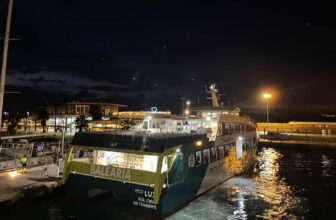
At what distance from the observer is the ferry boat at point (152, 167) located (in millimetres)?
10273

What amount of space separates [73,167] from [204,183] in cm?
625

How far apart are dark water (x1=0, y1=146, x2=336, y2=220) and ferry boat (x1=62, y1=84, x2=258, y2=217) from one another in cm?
66

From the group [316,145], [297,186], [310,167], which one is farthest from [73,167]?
[316,145]

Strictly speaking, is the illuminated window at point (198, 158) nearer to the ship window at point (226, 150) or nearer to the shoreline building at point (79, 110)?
the ship window at point (226, 150)

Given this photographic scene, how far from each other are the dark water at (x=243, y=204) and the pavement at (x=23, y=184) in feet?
1.46

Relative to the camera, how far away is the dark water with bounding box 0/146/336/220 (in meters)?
11.5

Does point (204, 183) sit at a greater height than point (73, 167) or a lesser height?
lesser

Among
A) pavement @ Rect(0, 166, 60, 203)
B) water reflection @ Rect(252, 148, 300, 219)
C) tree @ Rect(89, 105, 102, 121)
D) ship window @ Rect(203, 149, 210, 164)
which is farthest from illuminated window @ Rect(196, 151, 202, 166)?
Result: tree @ Rect(89, 105, 102, 121)

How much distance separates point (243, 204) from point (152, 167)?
4886 millimetres

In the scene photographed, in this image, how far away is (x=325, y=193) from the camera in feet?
51.9

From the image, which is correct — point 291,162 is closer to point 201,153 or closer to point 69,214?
point 201,153

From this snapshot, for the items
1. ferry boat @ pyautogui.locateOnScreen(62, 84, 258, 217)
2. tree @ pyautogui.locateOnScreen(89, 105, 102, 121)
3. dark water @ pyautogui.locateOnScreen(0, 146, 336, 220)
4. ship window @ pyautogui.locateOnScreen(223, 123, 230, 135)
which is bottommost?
dark water @ pyautogui.locateOnScreen(0, 146, 336, 220)

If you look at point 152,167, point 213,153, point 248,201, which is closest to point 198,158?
point 213,153

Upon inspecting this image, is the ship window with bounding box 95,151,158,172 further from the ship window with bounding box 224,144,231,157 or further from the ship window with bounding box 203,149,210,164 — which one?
the ship window with bounding box 224,144,231,157
